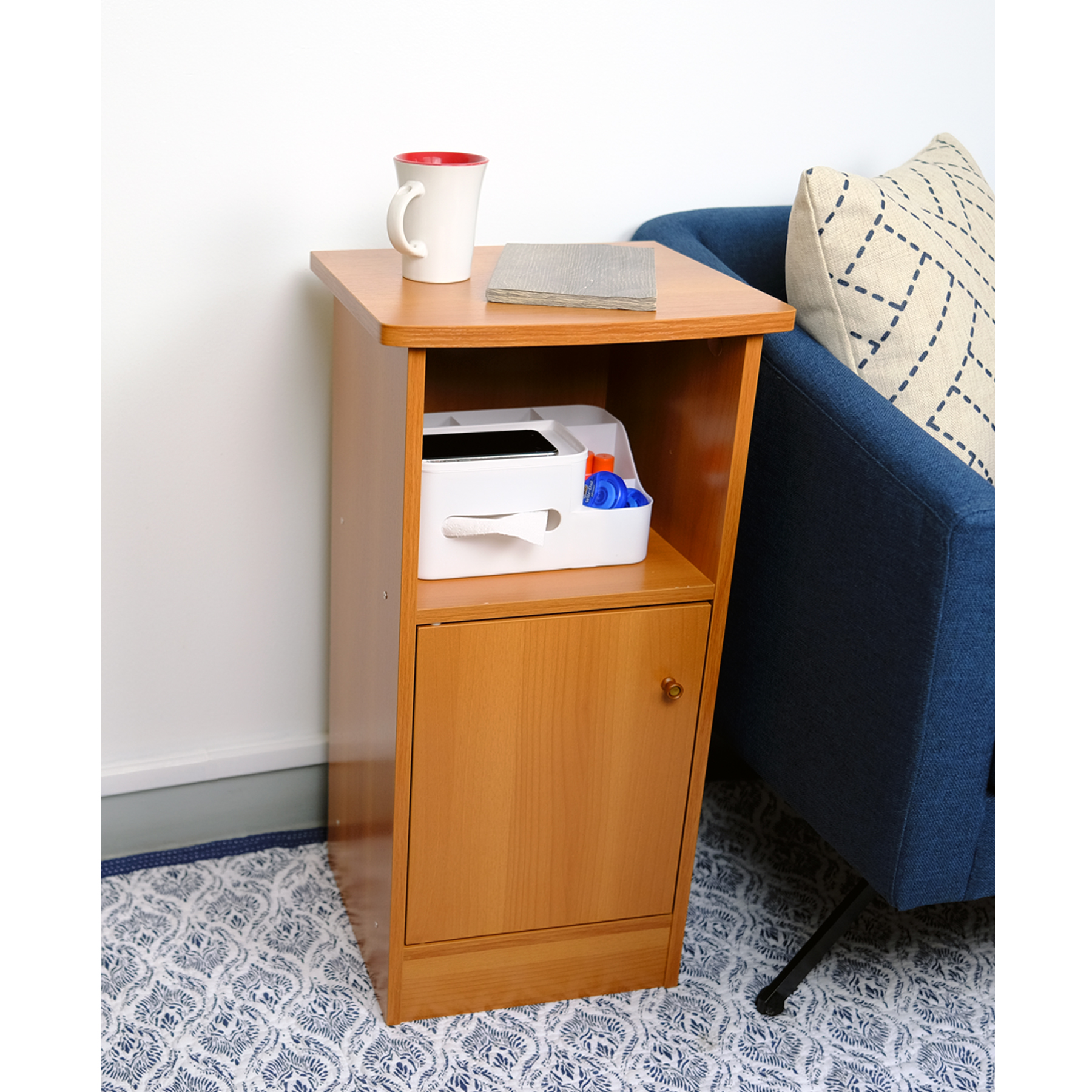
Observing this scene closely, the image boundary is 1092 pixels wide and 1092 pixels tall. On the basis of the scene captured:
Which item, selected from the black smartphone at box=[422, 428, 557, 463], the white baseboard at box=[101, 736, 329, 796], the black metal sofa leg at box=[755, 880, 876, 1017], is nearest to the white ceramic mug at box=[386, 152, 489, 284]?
the black smartphone at box=[422, 428, 557, 463]

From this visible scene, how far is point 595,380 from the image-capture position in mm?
1379

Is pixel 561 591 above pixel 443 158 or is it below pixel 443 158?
below

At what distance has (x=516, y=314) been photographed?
38.9 inches

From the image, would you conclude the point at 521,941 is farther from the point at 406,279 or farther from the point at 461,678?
the point at 406,279

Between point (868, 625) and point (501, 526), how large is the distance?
366mm

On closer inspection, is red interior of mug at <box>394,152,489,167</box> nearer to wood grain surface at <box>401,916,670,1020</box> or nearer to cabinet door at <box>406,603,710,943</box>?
cabinet door at <box>406,603,710,943</box>

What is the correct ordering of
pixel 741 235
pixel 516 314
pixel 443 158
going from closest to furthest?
pixel 516 314
pixel 443 158
pixel 741 235

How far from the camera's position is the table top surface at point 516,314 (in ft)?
3.08

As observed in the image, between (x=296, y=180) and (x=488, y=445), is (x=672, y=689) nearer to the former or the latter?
(x=488, y=445)

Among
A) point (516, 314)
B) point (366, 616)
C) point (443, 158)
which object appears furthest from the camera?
point (366, 616)

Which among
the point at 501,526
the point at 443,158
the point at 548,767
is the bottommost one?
the point at 548,767

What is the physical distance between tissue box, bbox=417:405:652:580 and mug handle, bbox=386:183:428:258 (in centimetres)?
18

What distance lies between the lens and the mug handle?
3.29 feet

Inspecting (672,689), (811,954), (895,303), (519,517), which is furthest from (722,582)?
(811,954)
